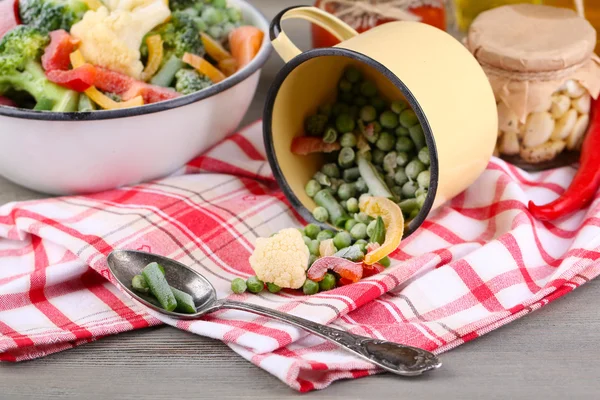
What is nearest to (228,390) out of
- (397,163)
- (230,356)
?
(230,356)

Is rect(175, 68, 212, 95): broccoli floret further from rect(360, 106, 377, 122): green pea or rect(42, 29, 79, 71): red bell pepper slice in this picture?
rect(360, 106, 377, 122): green pea

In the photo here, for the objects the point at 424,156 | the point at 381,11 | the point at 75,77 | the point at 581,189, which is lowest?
the point at 581,189

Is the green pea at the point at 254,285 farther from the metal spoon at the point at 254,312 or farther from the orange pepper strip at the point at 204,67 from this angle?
the orange pepper strip at the point at 204,67

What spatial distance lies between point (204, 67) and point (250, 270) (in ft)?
1.51

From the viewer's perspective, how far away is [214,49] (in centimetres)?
172

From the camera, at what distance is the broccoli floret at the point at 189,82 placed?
1575mm

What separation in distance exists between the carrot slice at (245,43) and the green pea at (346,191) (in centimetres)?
35

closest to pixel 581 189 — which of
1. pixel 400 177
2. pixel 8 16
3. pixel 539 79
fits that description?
pixel 539 79

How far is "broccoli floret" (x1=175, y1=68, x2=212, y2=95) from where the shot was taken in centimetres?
158

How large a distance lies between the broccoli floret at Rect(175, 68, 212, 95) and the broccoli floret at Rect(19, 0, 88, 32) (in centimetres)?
22

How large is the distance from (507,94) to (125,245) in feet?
2.51

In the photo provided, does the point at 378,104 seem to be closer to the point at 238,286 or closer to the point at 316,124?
the point at 316,124

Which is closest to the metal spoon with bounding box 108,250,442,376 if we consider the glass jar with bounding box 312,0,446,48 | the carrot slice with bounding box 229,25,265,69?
the carrot slice with bounding box 229,25,265,69

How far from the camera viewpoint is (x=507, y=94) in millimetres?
1573
